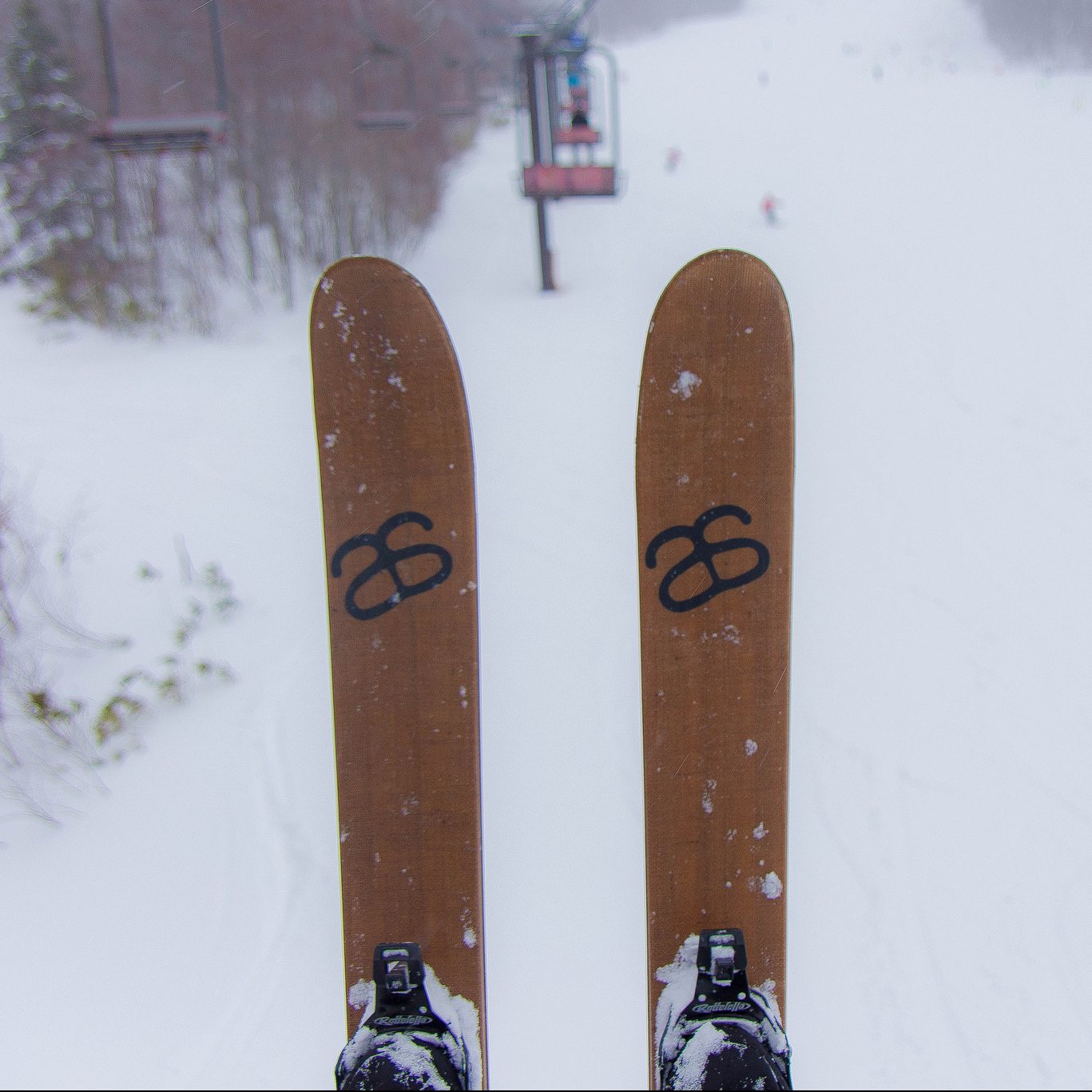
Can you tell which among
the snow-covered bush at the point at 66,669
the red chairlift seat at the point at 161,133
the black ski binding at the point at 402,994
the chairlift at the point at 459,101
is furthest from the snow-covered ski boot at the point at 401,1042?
the chairlift at the point at 459,101

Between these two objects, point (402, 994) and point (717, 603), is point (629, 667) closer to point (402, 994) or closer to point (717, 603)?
point (717, 603)

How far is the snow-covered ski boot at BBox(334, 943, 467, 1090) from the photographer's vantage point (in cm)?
94

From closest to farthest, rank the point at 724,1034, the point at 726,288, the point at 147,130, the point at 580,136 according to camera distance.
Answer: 1. the point at 724,1034
2. the point at 726,288
3. the point at 147,130
4. the point at 580,136

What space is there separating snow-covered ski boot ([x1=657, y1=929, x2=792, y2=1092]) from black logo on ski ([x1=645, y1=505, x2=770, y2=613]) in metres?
0.50

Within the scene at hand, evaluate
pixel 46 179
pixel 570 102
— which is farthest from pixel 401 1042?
pixel 570 102

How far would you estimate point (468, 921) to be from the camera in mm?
1244

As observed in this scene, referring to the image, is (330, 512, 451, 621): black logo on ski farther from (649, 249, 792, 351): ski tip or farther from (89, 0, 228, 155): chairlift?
(89, 0, 228, 155): chairlift

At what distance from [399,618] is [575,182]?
2.65m

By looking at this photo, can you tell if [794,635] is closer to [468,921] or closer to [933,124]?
[468,921]

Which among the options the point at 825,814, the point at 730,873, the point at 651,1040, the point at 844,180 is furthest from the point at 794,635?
the point at 844,180

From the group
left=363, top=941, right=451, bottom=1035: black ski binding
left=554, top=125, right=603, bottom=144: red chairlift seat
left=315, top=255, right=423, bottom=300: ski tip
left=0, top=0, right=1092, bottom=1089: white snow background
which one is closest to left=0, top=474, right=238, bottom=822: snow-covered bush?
left=0, top=0, right=1092, bottom=1089: white snow background

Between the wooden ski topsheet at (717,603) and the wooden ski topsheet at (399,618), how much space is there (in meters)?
0.30

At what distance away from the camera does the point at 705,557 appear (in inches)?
46.5

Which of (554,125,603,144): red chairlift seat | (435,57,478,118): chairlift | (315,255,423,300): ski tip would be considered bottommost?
(315,255,423,300): ski tip
